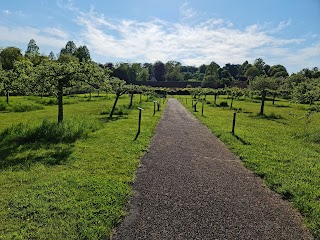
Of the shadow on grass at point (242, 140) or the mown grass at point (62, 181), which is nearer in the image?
the mown grass at point (62, 181)

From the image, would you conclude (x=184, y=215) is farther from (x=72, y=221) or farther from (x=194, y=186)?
(x=72, y=221)

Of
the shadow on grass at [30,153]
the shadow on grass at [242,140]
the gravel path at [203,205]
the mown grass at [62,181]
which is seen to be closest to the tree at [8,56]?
the mown grass at [62,181]

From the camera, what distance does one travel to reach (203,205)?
5129mm

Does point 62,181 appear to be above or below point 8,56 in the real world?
below

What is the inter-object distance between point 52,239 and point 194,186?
3.36 metres

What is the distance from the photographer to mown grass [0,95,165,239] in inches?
164

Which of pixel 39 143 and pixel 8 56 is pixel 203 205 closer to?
pixel 39 143

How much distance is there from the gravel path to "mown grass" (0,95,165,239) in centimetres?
43

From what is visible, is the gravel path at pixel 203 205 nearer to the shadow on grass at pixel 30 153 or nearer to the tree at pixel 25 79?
the shadow on grass at pixel 30 153

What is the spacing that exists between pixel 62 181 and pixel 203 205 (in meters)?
3.29

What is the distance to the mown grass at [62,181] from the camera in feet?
13.6

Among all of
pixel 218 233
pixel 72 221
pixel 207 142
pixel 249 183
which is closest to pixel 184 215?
pixel 218 233

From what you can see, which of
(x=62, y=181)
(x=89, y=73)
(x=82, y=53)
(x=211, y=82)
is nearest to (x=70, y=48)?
(x=82, y=53)

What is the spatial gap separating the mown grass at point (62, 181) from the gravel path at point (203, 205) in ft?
1.42
